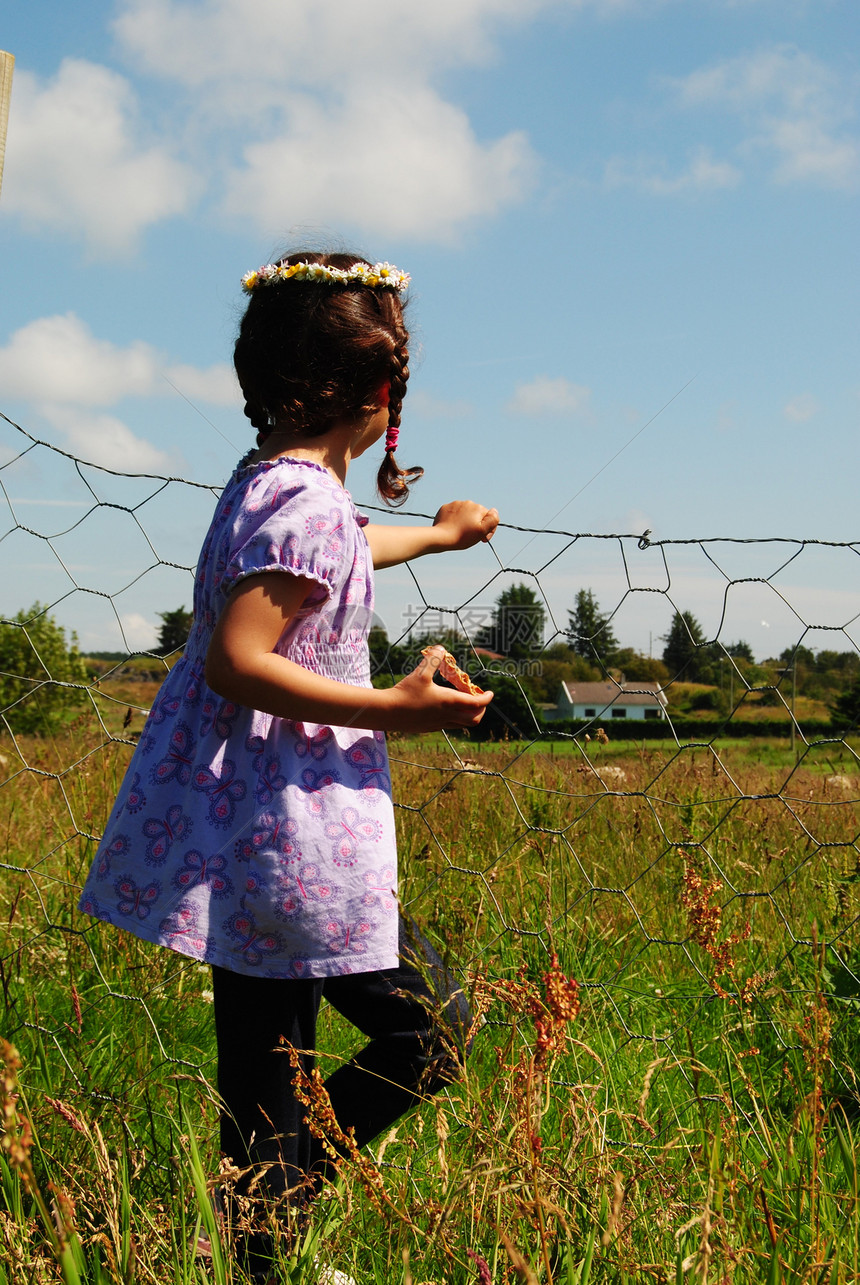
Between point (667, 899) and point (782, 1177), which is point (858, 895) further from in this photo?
point (782, 1177)

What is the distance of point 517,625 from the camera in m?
2.26

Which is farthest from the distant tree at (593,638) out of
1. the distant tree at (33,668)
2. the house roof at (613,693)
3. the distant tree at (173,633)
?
the distant tree at (33,668)

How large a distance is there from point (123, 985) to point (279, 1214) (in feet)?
3.29

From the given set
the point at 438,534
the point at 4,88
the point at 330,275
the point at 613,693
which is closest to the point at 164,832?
the point at 438,534

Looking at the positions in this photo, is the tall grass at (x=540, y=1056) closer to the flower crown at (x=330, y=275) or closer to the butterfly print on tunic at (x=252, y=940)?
the butterfly print on tunic at (x=252, y=940)

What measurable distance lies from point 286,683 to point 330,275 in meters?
0.71

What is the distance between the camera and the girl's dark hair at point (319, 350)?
61.2 inches

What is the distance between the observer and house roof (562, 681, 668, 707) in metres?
2.11

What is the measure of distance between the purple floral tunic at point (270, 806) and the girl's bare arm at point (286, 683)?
0.04 meters

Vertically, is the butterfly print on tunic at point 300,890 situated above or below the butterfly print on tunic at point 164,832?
below

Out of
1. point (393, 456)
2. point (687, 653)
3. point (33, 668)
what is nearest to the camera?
point (393, 456)

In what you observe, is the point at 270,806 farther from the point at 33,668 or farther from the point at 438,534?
the point at 33,668

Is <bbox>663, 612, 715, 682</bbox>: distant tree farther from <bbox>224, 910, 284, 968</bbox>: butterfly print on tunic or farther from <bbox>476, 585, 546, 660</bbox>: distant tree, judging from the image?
<bbox>224, 910, 284, 968</bbox>: butterfly print on tunic

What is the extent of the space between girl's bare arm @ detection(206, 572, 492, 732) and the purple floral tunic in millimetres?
43
